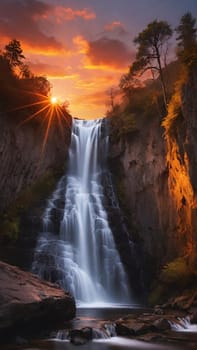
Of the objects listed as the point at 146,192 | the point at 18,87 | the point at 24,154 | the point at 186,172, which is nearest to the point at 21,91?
the point at 18,87

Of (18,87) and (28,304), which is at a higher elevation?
(18,87)

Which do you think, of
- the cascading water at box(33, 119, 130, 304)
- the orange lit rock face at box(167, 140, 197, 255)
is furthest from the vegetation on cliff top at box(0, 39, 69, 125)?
the orange lit rock face at box(167, 140, 197, 255)

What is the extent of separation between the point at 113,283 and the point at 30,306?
1123 centimetres

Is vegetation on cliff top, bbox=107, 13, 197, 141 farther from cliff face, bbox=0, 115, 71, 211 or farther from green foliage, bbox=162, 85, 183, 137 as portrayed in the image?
cliff face, bbox=0, 115, 71, 211

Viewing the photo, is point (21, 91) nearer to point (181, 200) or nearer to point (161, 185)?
point (161, 185)

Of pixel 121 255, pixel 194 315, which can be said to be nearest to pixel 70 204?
pixel 121 255

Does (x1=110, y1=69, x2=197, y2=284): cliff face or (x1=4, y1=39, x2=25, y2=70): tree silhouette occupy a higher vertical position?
(x1=4, y1=39, x2=25, y2=70): tree silhouette

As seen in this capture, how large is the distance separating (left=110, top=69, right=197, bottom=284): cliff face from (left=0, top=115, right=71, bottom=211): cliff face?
547 cm

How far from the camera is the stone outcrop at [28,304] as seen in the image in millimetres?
10562

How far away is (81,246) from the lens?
22.9 meters

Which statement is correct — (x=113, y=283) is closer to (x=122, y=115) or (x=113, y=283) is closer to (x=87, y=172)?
(x=87, y=172)

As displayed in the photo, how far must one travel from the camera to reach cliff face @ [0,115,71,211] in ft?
83.2

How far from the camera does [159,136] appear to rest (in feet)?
86.9

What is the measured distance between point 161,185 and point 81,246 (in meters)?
7.23
